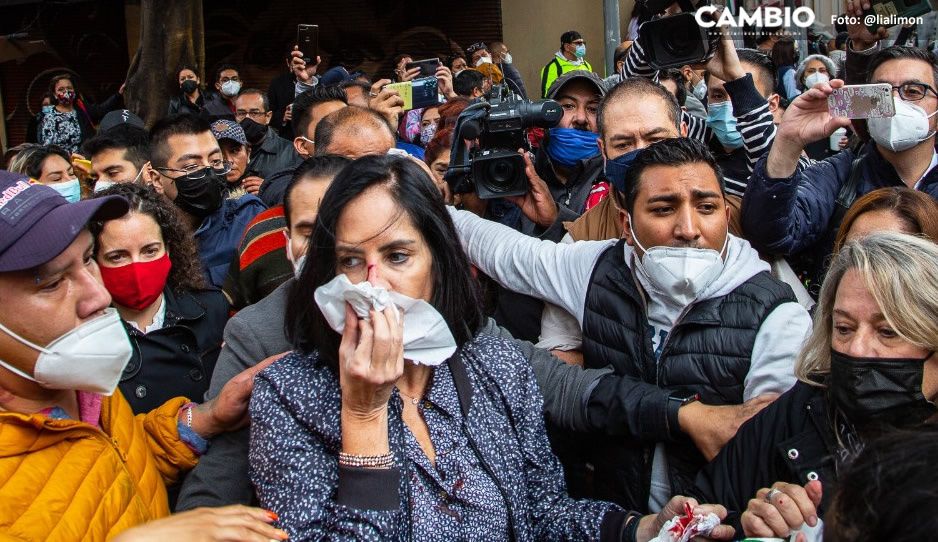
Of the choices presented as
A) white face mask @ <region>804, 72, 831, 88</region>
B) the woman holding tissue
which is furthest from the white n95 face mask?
white face mask @ <region>804, 72, 831, 88</region>

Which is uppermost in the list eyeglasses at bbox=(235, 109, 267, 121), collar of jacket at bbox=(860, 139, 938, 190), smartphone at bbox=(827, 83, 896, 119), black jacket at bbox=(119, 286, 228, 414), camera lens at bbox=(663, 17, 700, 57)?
camera lens at bbox=(663, 17, 700, 57)

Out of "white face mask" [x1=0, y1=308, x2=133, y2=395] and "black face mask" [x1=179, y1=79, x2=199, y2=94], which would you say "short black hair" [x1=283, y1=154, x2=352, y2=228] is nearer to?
"white face mask" [x1=0, y1=308, x2=133, y2=395]

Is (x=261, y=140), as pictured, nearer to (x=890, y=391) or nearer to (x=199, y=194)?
(x=199, y=194)

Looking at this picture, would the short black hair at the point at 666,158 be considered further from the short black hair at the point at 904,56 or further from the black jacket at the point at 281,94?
the black jacket at the point at 281,94

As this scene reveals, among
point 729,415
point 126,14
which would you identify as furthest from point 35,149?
point 126,14

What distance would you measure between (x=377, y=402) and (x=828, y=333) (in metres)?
1.15

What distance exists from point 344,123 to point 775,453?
7.96ft

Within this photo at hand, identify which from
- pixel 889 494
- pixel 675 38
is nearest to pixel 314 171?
pixel 675 38

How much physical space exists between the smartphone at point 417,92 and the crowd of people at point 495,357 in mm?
1605

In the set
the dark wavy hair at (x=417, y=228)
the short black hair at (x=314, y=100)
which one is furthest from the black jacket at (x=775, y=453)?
the short black hair at (x=314, y=100)

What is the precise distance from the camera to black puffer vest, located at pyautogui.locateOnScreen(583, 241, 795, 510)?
8.45 ft

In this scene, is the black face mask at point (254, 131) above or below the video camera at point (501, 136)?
below

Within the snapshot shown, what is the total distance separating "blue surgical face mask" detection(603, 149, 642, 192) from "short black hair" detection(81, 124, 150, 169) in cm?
307

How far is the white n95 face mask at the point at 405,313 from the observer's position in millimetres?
2061
